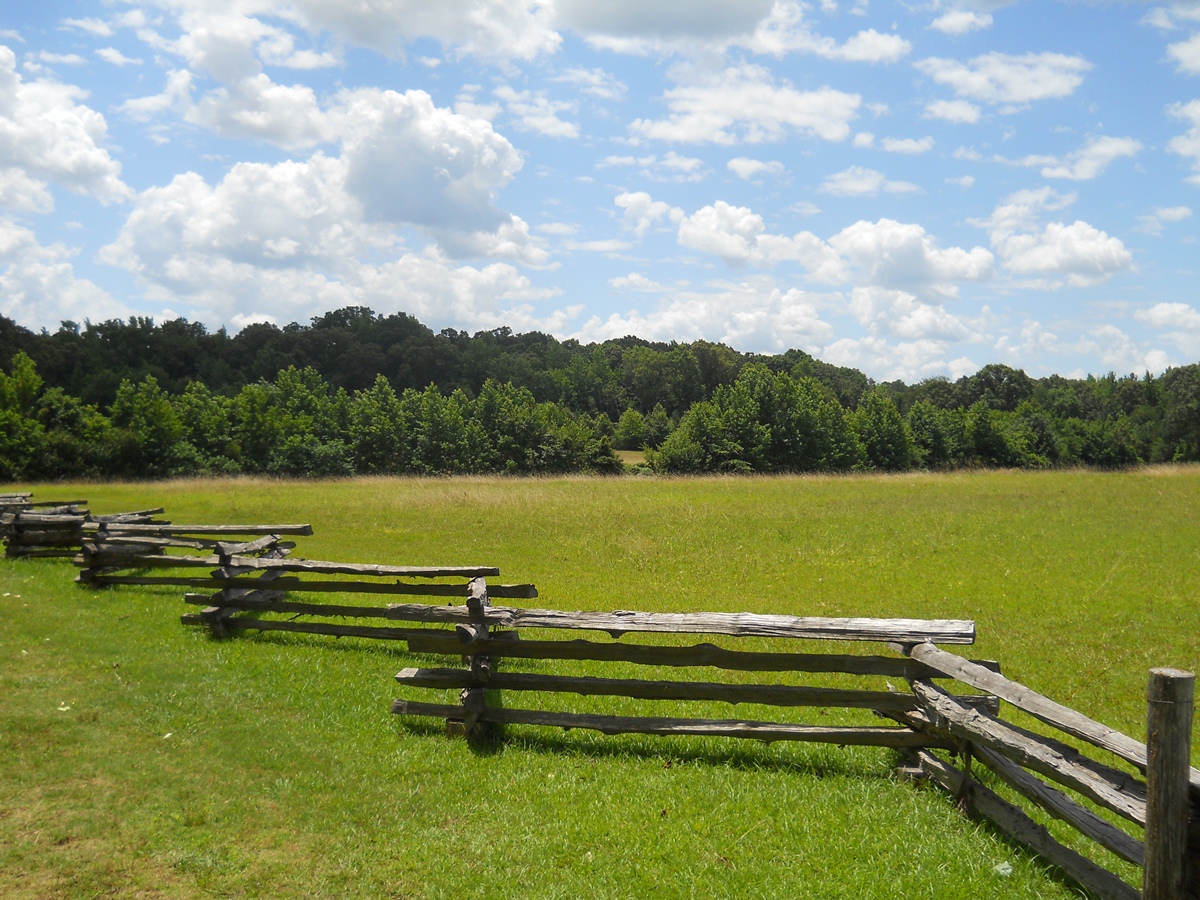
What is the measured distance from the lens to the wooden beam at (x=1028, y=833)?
14.6 ft

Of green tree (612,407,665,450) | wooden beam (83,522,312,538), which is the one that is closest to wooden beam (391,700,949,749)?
wooden beam (83,522,312,538)

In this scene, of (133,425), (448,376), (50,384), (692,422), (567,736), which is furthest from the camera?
(448,376)

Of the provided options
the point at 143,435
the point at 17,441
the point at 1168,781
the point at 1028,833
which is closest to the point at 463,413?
the point at 143,435

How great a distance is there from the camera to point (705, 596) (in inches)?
606

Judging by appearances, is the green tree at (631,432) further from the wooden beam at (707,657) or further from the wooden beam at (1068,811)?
the wooden beam at (1068,811)

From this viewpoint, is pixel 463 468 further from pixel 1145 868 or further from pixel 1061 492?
pixel 1145 868

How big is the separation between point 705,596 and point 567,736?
26.9ft

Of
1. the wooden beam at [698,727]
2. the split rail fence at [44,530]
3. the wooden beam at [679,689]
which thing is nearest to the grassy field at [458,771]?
the wooden beam at [698,727]

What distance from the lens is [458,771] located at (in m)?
6.73

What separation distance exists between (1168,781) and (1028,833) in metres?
1.82

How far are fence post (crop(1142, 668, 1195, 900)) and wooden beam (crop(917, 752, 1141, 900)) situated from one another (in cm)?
63

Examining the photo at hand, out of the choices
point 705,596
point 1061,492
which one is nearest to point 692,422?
point 1061,492

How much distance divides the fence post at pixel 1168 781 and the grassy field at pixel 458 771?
1.20 metres

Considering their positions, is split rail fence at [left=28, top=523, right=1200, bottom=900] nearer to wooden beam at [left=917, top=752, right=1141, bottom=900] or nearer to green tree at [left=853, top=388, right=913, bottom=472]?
wooden beam at [left=917, top=752, right=1141, bottom=900]
